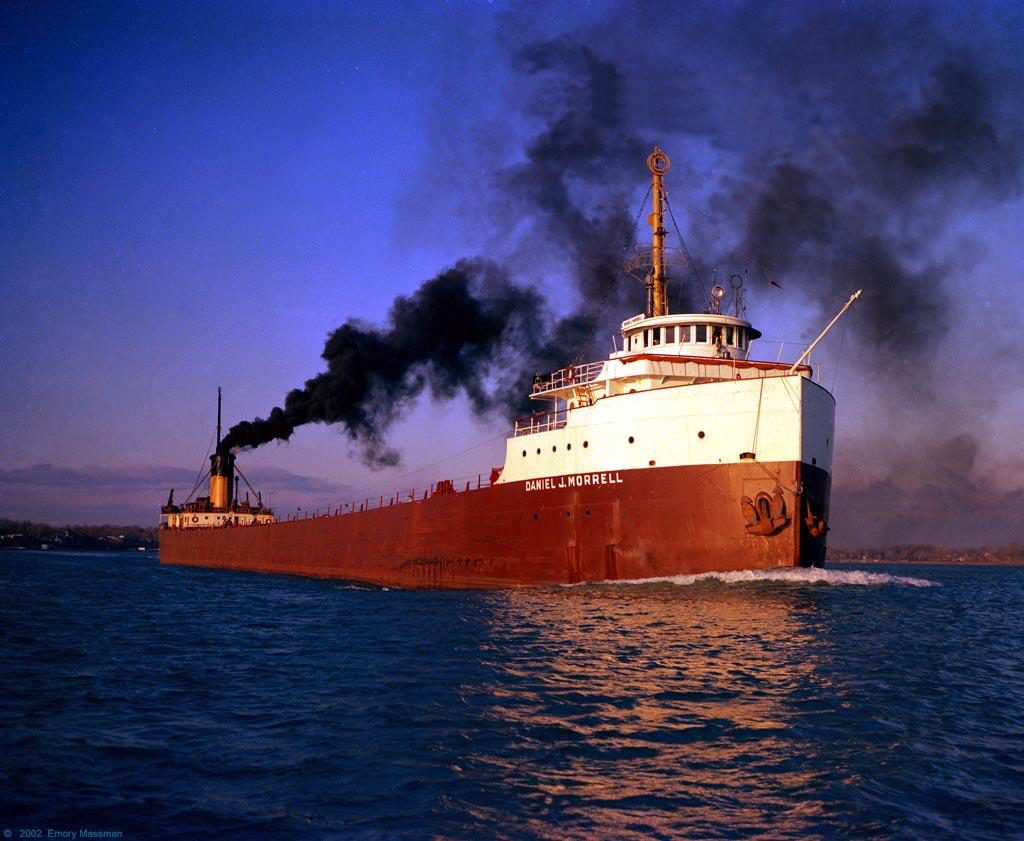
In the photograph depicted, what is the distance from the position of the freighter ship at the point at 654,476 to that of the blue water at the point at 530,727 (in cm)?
420

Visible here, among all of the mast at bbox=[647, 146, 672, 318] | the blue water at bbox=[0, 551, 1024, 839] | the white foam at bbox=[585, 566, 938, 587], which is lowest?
the blue water at bbox=[0, 551, 1024, 839]

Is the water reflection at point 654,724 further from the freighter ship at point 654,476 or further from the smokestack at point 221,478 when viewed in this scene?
the smokestack at point 221,478

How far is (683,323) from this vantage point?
2889cm

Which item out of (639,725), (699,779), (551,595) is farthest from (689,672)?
(551,595)

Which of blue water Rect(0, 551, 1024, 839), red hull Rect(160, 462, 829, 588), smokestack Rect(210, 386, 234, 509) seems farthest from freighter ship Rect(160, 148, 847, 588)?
smokestack Rect(210, 386, 234, 509)

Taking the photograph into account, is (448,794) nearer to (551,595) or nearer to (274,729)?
(274,729)

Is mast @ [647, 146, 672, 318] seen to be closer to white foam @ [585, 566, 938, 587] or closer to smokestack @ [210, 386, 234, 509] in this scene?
white foam @ [585, 566, 938, 587]

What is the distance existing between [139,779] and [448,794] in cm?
332

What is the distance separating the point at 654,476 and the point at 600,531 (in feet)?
8.94

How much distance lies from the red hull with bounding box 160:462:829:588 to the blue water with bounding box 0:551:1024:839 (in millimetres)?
3874

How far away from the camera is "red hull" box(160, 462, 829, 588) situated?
76.4 feet

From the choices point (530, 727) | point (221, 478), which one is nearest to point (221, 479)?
point (221, 478)

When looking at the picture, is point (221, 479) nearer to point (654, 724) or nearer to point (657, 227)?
point (657, 227)

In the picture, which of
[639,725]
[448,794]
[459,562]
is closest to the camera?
[448,794]
